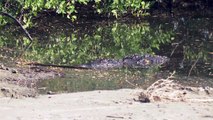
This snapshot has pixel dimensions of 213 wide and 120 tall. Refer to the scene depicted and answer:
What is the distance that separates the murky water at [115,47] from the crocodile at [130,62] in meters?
0.24

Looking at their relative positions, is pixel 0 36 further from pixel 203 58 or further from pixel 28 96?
pixel 28 96

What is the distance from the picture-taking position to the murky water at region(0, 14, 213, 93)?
8744 millimetres

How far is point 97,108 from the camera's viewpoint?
646cm

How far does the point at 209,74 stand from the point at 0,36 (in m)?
5.17

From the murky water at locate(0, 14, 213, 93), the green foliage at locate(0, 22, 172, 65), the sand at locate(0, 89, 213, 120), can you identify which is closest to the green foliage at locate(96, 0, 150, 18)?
the murky water at locate(0, 14, 213, 93)

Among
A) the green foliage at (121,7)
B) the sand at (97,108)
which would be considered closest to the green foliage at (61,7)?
the green foliage at (121,7)

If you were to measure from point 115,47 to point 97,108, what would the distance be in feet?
16.8

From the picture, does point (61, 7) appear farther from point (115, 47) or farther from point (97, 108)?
point (97, 108)

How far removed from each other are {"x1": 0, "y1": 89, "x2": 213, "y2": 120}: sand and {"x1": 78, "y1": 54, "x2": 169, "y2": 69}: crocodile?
7.95 feet

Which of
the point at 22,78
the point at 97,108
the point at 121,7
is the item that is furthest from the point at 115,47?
the point at 97,108

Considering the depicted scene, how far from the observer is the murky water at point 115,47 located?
8.74 m

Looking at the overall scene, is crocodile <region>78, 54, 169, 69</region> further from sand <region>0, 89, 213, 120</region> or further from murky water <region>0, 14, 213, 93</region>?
sand <region>0, 89, 213, 120</region>

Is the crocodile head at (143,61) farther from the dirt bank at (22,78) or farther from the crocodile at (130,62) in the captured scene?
the dirt bank at (22,78)

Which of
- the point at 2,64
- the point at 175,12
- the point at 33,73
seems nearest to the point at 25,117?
the point at 33,73
